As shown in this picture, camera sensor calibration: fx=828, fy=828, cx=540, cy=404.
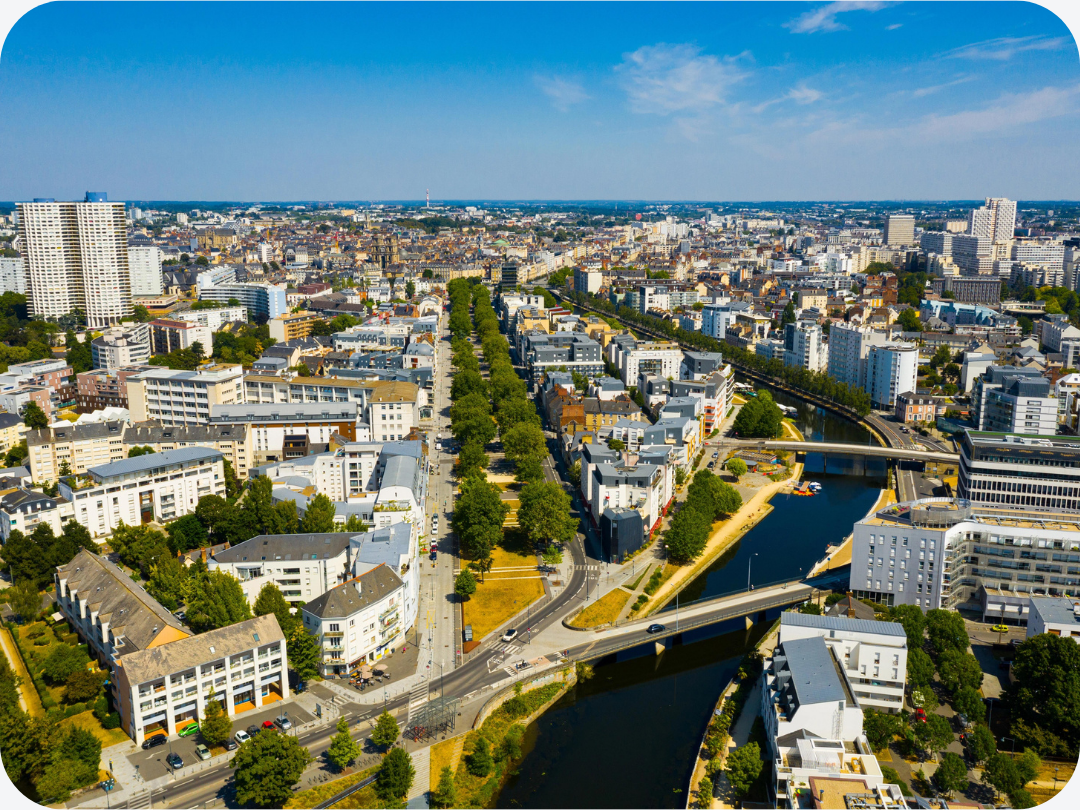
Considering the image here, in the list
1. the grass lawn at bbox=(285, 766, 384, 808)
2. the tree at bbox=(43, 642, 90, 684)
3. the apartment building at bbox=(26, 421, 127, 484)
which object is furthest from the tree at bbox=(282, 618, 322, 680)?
the apartment building at bbox=(26, 421, 127, 484)

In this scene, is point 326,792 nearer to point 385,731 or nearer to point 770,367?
point 385,731

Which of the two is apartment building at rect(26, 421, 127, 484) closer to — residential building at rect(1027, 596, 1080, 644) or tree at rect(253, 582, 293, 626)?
tree at rect(253, 582, 293, 626)

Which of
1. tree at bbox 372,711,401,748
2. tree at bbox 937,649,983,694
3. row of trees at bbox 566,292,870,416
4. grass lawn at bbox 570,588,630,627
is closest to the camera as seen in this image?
tree at bbox 372,711,401,748

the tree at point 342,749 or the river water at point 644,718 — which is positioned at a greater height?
the tree at point 342,749

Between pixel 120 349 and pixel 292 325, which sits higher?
pixel 292 325

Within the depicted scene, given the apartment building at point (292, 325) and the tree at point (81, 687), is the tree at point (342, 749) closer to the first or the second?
the tree at point (81, 687)

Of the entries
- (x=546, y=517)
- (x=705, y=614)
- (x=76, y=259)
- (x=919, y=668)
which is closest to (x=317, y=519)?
(x=546, y=517)

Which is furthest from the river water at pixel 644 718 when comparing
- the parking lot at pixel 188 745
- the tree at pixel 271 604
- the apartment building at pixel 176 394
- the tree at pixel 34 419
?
the tree at pixel 34 419
